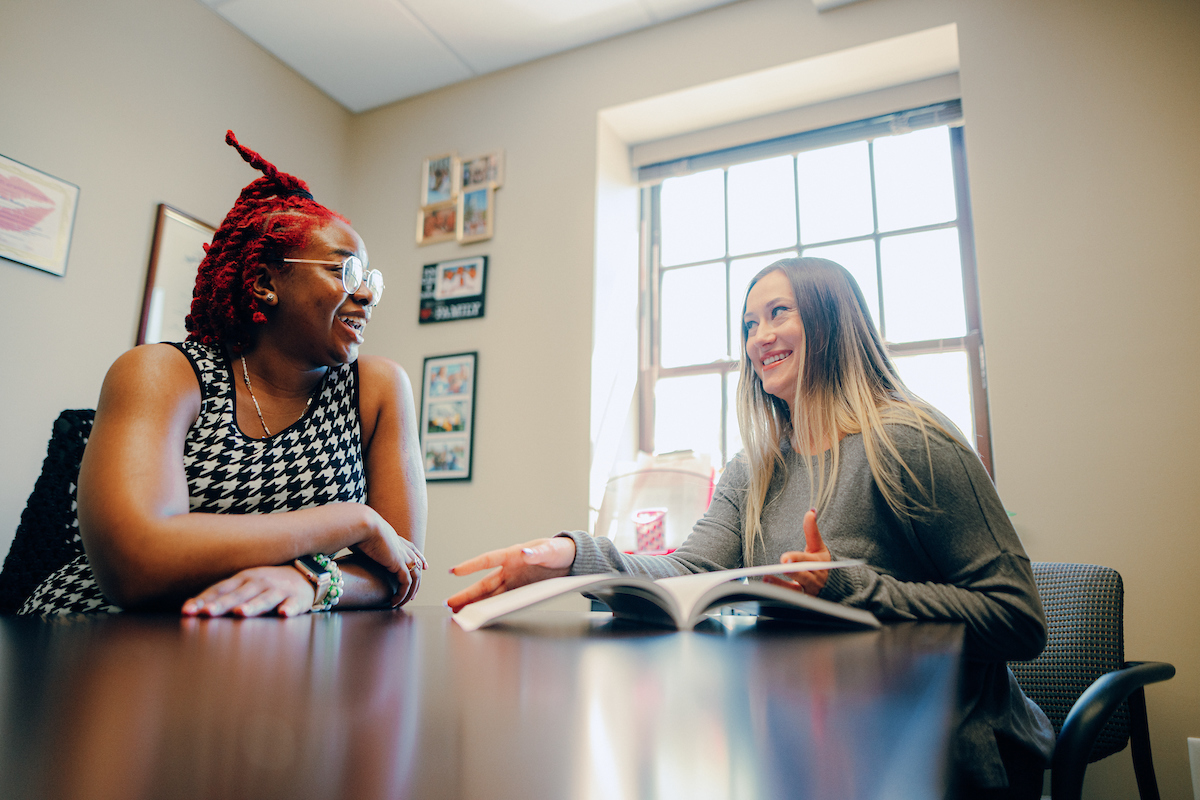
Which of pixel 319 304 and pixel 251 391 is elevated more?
pixel 319 304

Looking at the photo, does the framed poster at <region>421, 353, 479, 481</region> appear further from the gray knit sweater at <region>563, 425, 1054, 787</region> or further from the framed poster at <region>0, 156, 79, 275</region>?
the gray knit sweater at <region>563, 425, 1054, 787</region>

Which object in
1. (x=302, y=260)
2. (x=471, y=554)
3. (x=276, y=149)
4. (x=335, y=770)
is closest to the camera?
(x=335, y=770)

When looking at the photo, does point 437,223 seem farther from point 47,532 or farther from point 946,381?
point 47,532

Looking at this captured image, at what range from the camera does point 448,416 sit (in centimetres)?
312

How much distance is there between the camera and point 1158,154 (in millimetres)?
2133

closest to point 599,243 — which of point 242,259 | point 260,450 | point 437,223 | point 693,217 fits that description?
point 693,217

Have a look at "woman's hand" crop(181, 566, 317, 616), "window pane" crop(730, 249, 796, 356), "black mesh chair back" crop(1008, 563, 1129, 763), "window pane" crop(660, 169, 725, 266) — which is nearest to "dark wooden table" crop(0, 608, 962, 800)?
"woman's hand" crop(181, 566, 317, 616)

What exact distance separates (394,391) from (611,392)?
1790 mm

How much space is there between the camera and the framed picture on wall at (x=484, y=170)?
3.25 meters

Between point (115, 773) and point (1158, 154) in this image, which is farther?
point (1158, 154)

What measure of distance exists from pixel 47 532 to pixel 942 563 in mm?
1385

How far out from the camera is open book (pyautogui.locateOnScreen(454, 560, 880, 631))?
1.96 feet

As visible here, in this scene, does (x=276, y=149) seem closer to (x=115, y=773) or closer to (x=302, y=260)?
(x=302, y=260)

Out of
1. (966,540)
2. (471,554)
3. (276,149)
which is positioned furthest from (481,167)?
(966,540)
